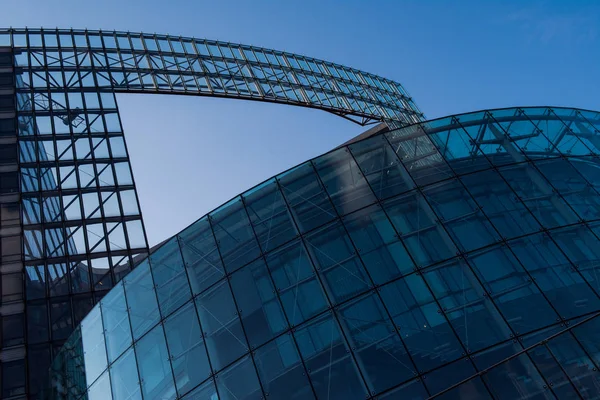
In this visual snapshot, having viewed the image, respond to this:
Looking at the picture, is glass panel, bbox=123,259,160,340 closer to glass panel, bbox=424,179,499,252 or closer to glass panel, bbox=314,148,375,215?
glass panel, bbox=314,148,375,215

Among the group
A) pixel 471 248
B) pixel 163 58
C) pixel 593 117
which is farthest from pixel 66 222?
pixel 593 117

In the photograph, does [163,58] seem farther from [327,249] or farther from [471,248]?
[471,248]

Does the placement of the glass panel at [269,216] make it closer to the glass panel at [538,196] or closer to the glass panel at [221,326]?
the glass panel at [221,326]

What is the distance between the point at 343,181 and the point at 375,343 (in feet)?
18.8

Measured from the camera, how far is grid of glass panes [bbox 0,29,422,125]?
36938mm

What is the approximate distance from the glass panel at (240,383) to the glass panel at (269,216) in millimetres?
3654

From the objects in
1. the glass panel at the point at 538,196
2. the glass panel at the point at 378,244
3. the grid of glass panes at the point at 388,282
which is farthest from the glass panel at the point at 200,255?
the glass panel at the point at 538,196

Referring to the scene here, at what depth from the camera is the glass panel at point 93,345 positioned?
20.6 meters

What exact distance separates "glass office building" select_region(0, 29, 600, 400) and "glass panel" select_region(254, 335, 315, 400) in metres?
0.05

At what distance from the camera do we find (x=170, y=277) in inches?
788

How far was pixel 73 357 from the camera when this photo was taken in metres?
22.1

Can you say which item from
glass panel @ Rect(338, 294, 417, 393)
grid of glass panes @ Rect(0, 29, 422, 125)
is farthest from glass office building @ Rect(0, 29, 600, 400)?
grid of glass panes @ Rect(0, 29, 422, 125)

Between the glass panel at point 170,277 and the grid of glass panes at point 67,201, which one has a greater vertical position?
the grid of glass panes at point 67,201

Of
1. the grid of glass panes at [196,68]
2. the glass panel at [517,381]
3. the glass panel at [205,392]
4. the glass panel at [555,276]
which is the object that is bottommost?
the glass panel at [517,381]
